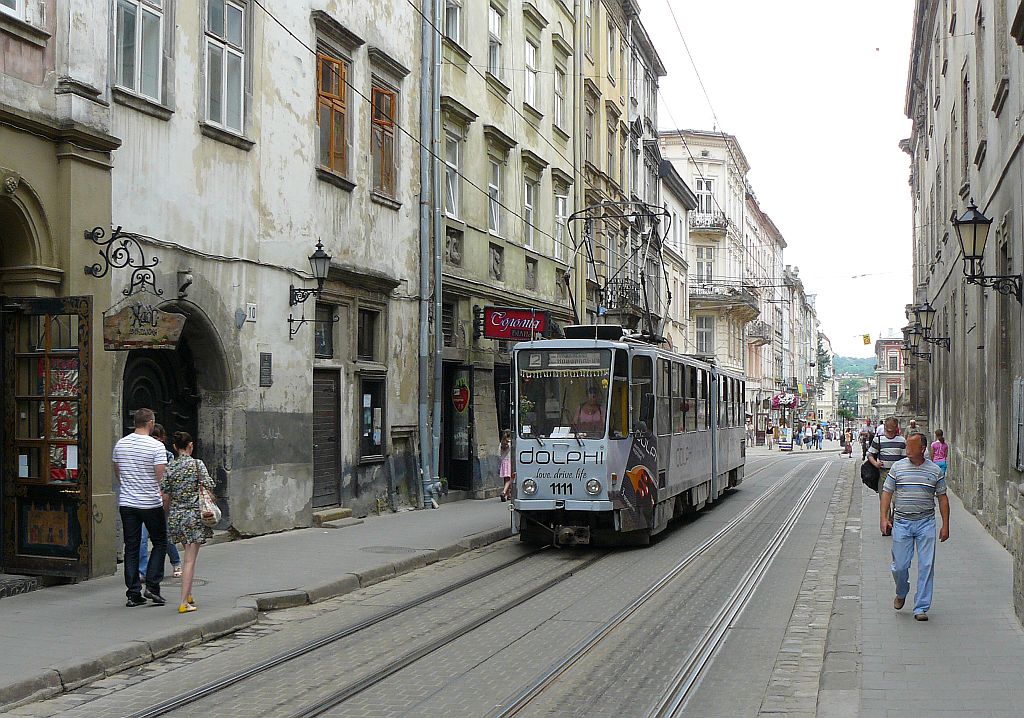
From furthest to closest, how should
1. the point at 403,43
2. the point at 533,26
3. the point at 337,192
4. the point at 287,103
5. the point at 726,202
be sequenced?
1. the point at 726,202
2. the point at 533,26
3. the point at 403,43
4. the point at 337,192
5. the point at 287,103

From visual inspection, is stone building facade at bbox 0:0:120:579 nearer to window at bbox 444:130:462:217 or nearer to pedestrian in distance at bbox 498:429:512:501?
pedestrian in distance at bbox 498:429:512:501

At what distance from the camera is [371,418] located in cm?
2027

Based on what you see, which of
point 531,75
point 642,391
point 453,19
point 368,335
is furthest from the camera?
point 531,75

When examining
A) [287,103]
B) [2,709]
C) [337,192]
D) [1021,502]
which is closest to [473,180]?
[337,192]

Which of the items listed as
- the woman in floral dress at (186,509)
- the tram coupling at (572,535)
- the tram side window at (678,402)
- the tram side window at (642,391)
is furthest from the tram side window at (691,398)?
the woman in floral dress at (186,509)

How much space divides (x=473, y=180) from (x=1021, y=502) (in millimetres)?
17009

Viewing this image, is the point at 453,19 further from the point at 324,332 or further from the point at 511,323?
the point at 324,332

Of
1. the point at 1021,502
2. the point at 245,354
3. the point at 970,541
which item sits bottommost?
the point at 970,541

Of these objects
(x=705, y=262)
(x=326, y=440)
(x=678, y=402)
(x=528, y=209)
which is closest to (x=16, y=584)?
(x=326, y=440)

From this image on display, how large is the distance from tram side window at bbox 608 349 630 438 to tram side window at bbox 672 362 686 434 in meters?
2.68

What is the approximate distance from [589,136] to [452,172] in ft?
41.0

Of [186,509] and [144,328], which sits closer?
[186,509]

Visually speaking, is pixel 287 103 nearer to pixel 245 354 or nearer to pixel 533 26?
pixel 245 354

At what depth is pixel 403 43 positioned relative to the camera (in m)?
21.6
